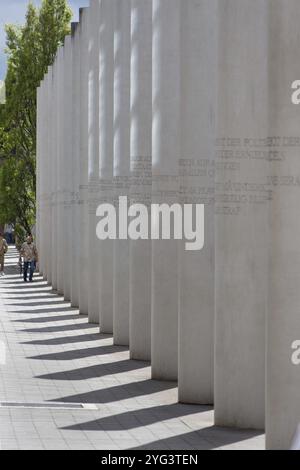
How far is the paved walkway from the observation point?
548 inches

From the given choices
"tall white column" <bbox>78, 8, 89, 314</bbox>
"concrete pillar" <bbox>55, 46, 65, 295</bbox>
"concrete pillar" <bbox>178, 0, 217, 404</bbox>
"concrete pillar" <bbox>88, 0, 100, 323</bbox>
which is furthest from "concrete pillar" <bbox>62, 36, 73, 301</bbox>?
"concrete pillar" <bbox>178, 0, 217, 404</bbox>

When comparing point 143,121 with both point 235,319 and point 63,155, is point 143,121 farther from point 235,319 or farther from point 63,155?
point 63,155

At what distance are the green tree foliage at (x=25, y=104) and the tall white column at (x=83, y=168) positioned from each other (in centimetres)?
2969

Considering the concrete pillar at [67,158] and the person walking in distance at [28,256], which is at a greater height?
the concrete pillar at [67,158]

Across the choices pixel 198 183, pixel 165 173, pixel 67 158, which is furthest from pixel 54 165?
pixel 198 183

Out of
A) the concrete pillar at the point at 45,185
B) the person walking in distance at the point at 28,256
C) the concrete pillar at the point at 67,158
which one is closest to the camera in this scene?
the concrete pillar at the point at 67,158

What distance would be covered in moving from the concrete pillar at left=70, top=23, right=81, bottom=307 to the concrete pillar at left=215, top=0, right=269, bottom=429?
20.5 m

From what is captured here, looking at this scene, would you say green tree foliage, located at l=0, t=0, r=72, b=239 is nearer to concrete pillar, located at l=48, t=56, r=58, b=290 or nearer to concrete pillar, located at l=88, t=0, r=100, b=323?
concrete pillar, located at l=48, t=56, r=58, b=290

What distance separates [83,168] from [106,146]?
653 cm

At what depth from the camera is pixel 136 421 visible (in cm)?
1566

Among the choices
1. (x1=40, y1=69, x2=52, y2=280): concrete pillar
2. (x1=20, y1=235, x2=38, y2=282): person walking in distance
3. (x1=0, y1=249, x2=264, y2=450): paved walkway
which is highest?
(x1=40, y1=69, x2=52, y2=280): concrete pillar

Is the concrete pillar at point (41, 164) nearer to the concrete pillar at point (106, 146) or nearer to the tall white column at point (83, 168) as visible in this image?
the tall white column at point (83, 168)

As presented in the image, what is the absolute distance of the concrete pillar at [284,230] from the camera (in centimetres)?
1265

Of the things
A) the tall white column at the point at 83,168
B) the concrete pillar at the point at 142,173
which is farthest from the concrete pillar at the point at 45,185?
the concrete pillar at the point at 142,173
